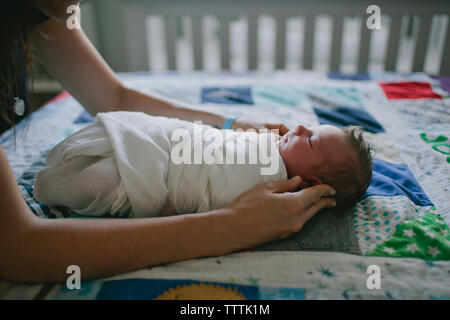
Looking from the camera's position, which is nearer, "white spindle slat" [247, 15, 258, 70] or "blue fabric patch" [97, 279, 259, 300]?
"blue fabric patch" [97, 279, 259, 300]

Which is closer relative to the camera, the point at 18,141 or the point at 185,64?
the point at 18,141

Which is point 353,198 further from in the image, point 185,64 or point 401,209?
point 185,64

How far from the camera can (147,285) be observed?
25.6 inches

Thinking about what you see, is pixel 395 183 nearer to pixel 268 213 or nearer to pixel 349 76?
pixel 268 213

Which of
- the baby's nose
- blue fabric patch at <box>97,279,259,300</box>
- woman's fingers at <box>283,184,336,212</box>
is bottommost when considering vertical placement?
blue fabric patch at <box>97,279,259,300</box>

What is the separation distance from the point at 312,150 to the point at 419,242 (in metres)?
0.31

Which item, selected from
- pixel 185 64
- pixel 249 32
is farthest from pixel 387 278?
pixel 185 64

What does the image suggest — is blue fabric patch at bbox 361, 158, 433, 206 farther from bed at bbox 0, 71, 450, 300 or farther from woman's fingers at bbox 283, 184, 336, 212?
woman's fingers at bbox 283, 184, 336, 212

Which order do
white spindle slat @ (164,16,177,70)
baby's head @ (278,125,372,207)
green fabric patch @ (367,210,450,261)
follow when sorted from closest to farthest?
1. green fabric patch @ (367,210,450,261)
2. baby's head @ (278,125,372,207)
3. white spindle slat @ (164,16,177,70)

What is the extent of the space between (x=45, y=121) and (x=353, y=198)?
111cm

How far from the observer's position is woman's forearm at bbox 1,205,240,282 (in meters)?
0.61

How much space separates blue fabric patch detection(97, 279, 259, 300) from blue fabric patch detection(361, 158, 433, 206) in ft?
1.37

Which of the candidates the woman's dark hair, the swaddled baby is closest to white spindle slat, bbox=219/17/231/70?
the swaddled baby

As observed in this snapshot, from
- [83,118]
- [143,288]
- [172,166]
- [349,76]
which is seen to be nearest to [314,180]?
[172,166]
